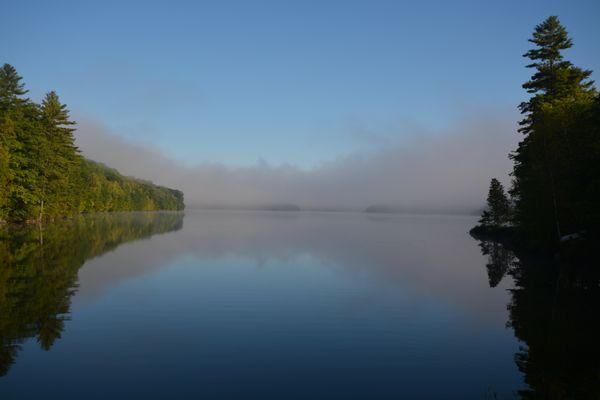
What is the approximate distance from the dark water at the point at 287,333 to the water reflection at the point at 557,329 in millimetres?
73

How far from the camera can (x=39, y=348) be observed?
13.4m

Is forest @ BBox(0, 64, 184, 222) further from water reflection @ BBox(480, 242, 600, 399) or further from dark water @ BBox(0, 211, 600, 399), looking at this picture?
water reflection @ BBox(480, 242, 600, 399)

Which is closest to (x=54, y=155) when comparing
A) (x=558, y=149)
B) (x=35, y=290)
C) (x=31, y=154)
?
(x=31, y=154)

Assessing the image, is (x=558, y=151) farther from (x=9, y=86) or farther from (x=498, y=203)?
(x=9, y=86)

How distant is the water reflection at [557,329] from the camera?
11.5 m

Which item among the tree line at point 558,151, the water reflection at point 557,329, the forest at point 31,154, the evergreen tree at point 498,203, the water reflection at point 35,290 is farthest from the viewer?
the evergreen tree at point 498,203

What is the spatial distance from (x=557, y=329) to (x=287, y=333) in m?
11.2

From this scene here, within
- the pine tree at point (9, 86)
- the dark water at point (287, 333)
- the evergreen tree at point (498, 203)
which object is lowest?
the dark water at point (287, 333)

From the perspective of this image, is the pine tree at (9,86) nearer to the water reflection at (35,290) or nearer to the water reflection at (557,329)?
the water reflection at (35,290)

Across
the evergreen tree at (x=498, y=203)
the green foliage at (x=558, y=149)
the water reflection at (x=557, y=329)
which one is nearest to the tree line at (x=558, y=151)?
the green foliage at (x=558, y=149)

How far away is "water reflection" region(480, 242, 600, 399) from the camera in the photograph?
11.5 meters

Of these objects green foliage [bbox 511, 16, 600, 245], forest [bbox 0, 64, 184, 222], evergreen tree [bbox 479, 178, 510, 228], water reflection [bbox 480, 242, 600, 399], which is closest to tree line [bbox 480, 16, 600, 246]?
→ green foliage [bbox 511, 16, 600, 245]

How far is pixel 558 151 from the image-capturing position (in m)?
39.8

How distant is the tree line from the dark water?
1038cm
